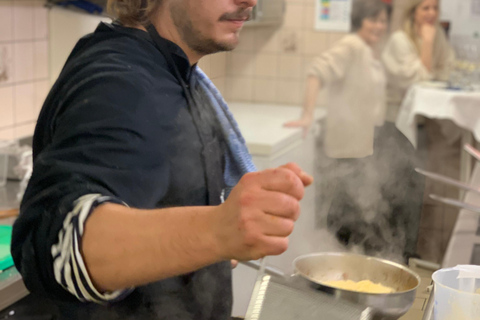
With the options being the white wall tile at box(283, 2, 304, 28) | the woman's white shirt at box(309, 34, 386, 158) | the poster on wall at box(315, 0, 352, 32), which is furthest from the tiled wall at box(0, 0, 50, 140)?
the poster on wall at box(315, 0, 352, 32)

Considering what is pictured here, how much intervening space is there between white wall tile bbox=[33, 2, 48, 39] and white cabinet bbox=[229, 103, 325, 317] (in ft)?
2.96

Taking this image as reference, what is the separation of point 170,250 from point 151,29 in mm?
331

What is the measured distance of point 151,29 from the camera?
80 centimetres

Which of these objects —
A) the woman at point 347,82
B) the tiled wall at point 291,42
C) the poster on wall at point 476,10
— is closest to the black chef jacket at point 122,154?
the woman at point 347,82

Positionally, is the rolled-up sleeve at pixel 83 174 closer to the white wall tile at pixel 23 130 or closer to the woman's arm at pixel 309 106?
the woman's arm at pixel 309 106

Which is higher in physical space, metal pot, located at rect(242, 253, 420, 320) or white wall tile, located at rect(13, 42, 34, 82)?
white wall tile, located at rect(13, 42, 34, 82)

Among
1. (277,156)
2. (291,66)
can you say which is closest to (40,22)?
(277,156)

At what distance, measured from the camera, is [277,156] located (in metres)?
1.66

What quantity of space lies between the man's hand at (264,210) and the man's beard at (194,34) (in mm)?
282

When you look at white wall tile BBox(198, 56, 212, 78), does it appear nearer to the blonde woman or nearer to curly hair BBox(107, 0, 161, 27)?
curly hair BBox(107, 0, 161, 27)

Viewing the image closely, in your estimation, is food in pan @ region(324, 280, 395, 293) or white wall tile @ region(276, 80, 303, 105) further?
white wall tile @ region(276, 80, 303, 105)

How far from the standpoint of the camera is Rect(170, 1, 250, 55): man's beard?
0.78 m

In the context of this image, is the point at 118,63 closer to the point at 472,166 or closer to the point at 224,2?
the point at 224,2

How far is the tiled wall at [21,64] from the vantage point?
7.10 ft
